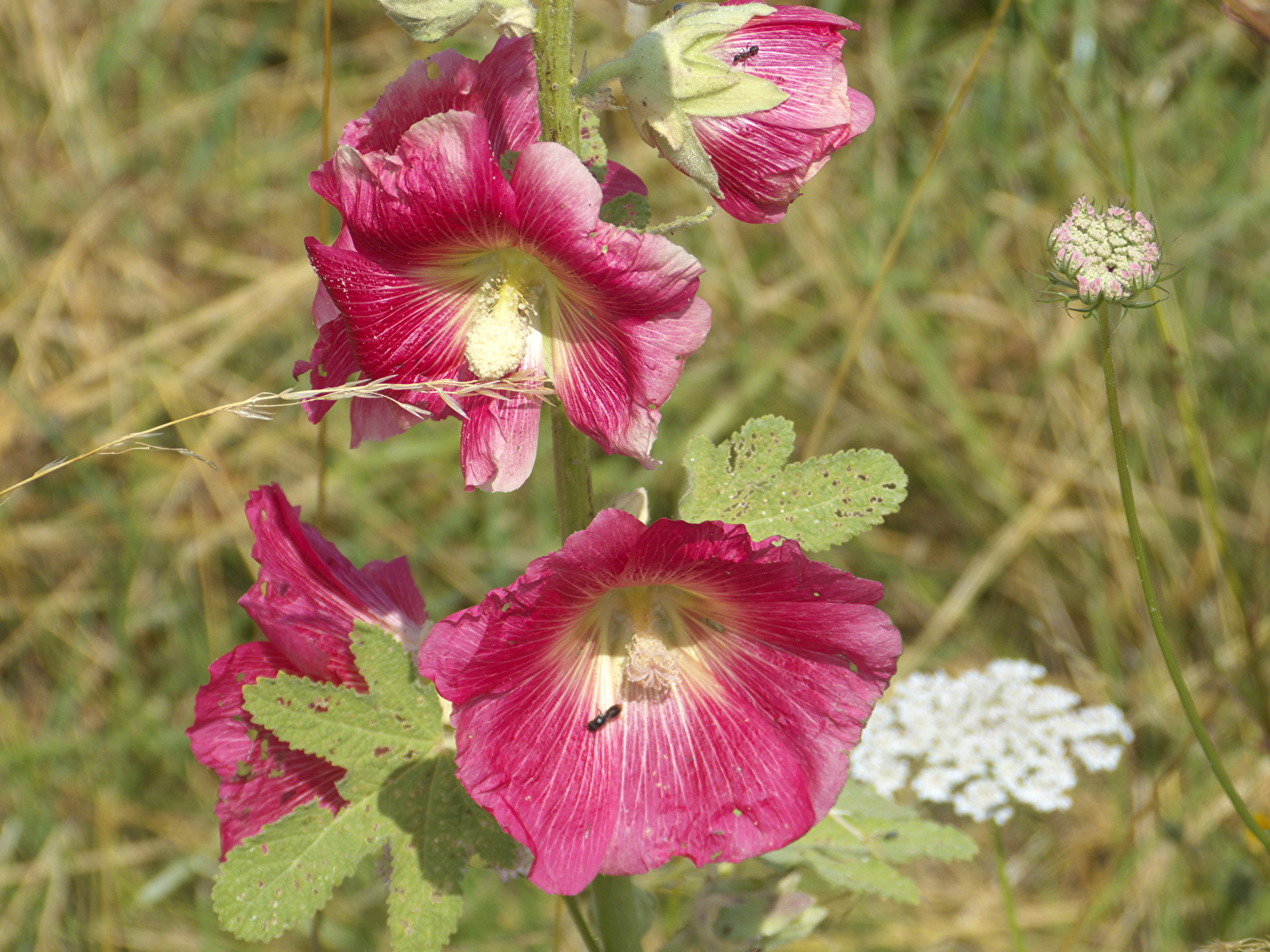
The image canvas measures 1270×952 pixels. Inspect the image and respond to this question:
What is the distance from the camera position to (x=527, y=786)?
1.15 metres

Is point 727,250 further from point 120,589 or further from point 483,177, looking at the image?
point 483,177

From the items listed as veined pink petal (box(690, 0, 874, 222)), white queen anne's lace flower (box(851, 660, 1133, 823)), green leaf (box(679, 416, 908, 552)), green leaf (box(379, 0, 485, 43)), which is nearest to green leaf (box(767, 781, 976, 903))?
white queen anne's lace flower (box(851, 660, 1133, 823))

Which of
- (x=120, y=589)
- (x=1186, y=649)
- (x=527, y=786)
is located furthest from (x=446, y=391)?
(x=1186, y=649)

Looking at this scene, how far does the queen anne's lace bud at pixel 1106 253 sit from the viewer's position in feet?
4.07

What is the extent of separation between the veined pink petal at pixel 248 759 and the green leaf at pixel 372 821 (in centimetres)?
6

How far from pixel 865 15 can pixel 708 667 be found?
9.46 feet

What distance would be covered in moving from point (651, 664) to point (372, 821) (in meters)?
0.36

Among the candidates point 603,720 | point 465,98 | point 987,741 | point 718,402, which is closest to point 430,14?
point 465,98

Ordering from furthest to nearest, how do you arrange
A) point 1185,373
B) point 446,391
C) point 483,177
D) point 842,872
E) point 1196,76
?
point 1196,76 → point 1185,373 → point 842,872 → point 446,391 → point 483,177

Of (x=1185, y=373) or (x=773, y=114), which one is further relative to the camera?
(x=1185, y=373)

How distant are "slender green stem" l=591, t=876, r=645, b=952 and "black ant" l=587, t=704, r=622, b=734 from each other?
0.91ft

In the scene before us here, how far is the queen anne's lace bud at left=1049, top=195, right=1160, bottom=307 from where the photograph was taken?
1241 mm

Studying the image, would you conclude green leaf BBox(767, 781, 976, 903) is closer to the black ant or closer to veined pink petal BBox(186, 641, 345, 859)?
the black ant

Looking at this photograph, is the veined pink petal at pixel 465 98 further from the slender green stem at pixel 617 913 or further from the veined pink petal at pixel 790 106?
the slender green stem at pixel 617 913
